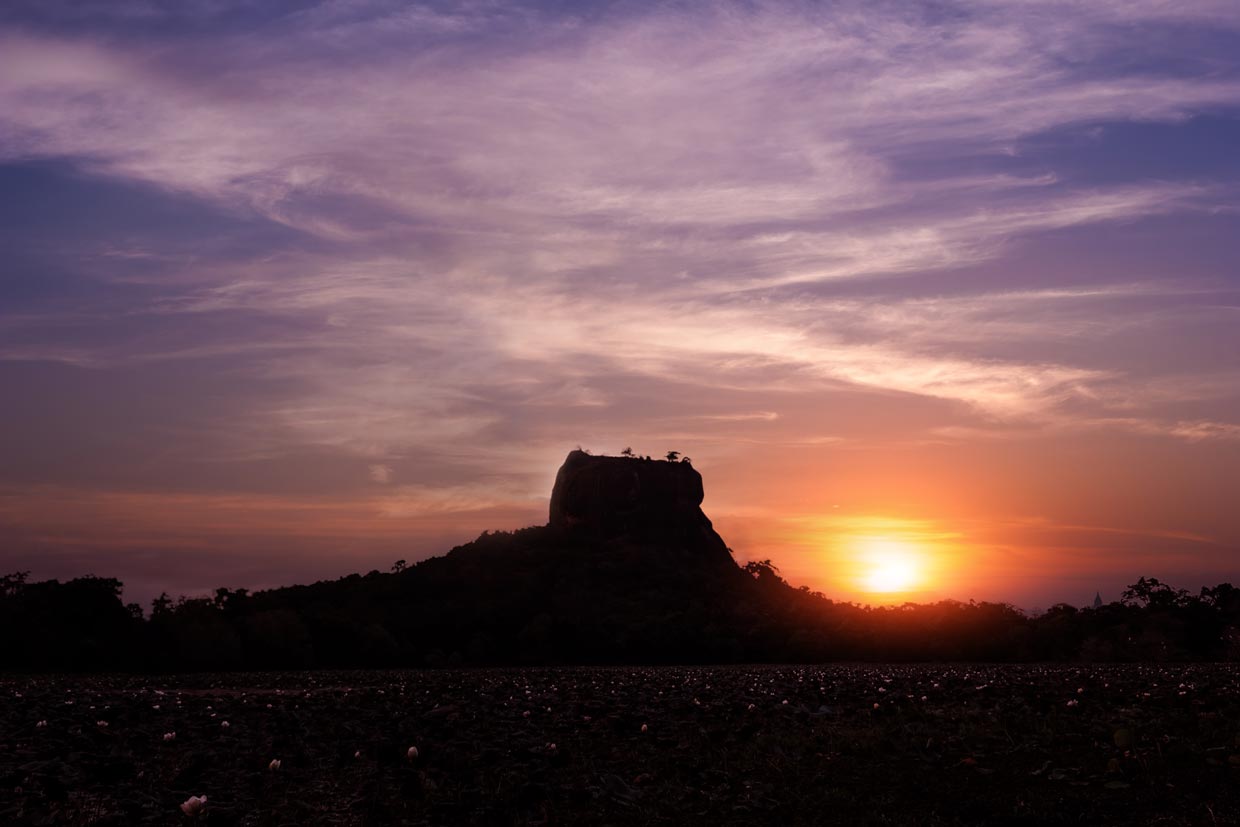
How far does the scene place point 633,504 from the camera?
140875 millimetres

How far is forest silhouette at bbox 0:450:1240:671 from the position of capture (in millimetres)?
71062

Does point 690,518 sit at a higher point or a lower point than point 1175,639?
higher

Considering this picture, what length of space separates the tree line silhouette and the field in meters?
47.5

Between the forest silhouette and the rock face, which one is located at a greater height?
the rock face

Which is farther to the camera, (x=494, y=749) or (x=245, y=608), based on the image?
(x=245, y=608)

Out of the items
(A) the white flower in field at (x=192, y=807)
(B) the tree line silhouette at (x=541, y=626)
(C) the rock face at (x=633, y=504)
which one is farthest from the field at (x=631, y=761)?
(C) the rock face at (x=633, y=504)

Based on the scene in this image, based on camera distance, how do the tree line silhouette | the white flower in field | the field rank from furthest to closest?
the tree line silhouette, the field, the white flower in field

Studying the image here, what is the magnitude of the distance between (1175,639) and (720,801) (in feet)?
220

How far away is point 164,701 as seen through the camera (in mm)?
26688

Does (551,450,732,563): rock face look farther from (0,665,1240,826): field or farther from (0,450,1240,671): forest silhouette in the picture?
(0,665,1240,826): field

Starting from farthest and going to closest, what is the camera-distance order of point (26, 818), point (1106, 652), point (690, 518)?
1. point (690, 518)
2. point (1106, 652)
3. point (26, 818)

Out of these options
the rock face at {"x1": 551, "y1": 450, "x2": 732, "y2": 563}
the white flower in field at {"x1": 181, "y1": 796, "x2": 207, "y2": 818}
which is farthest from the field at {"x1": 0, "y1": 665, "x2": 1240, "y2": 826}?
the rock face at {"x1": 551, "y1": 450, "x2": 732, "y2": 563}

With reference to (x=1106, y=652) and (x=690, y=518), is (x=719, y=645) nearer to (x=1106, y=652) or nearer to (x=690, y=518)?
(x=1106, y=652)

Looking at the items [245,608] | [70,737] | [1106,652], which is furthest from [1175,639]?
[245,608]
